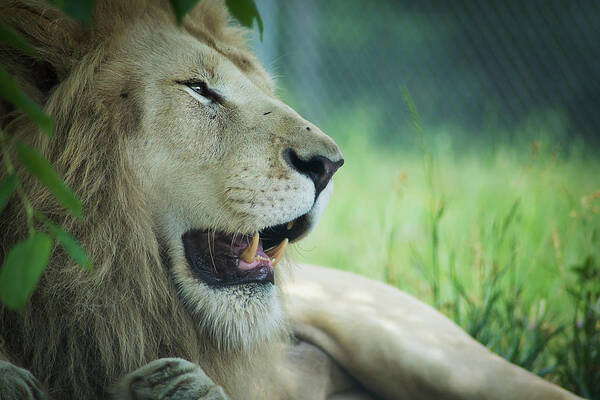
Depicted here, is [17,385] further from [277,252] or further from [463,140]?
[463,140]

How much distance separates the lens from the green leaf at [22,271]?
0.85m

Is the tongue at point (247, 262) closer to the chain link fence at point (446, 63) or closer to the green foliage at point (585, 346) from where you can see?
the green foliage at point (585, 346)

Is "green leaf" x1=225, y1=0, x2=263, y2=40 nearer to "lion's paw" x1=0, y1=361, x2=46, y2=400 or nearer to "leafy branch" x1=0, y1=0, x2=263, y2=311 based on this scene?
"leafy branch" x1=0, y1=0, x2=263, y2=311

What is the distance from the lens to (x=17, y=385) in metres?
1.38

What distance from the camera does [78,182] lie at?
166cm

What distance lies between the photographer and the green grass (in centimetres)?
293

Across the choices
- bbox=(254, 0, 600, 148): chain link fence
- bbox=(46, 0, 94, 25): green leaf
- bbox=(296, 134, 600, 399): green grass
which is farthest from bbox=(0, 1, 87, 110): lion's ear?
bbox=(254, 0, 600, 148): chain link fence

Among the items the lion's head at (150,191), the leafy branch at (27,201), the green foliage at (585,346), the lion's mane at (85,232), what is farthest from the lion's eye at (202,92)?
the green foliage at (585,346)

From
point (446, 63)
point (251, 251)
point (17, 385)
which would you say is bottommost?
point (17, 385)

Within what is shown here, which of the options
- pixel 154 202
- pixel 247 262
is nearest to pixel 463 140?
pixel 247 262

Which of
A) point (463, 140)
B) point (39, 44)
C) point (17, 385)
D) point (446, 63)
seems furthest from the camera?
point (446, 63)

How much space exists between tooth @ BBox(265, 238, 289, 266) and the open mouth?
2cm

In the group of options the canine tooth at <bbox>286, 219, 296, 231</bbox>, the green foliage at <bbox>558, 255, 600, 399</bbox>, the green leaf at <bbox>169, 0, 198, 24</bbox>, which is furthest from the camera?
the green foliage at <bbox>558, 255, 600, 399</bbox>

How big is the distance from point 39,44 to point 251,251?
2.30 ft
